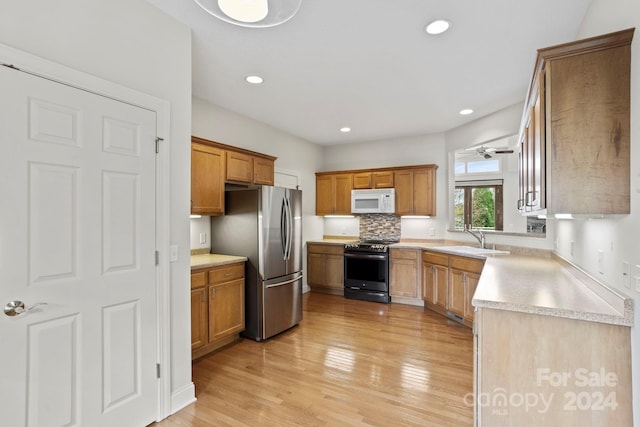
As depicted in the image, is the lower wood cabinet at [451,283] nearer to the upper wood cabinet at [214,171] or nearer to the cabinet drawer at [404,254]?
the cabinet drawer at [404,254]

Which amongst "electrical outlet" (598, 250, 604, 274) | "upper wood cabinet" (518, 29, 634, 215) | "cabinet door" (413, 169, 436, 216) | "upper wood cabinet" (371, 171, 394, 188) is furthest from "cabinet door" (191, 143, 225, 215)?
"electrical outlet" (598, 250, 604, 274)

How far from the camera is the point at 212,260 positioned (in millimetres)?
3201

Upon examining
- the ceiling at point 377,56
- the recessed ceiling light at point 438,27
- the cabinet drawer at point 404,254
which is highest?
the ceiling at point 377,56

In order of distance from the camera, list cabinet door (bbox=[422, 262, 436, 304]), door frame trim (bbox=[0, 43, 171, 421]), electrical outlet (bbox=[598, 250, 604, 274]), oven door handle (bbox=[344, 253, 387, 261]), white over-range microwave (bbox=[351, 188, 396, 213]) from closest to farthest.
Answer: electrical outlet (bbox=[598, 250, 604, 274])
door frame trim (bbox=[0, 43, 171, 421])
cabinet door (bbox=[422, 262, 436, 304])
oven door handle (bbox=[344, 253, 387, 261])
white over-range microwave (bbox=[351, 188, 396, 213])

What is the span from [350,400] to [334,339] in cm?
116

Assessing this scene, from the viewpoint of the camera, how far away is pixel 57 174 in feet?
5.28

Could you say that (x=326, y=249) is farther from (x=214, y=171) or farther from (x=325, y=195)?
(x=214, y=171)

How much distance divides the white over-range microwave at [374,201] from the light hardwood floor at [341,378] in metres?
1.94

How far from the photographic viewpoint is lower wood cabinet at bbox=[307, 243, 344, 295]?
5.39 meters

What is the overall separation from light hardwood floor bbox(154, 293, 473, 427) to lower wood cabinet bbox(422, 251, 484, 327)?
0.79 feet

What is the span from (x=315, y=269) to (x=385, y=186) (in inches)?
75.5

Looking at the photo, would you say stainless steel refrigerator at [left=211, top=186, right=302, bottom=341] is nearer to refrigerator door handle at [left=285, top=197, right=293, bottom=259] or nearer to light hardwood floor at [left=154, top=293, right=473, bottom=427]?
refrigerator door handle at [left=285, top=197, right=293, bottom=259]

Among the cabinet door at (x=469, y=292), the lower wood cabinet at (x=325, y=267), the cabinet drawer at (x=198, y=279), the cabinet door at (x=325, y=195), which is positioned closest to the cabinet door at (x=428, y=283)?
the cabinet door at (x=469, y=292)

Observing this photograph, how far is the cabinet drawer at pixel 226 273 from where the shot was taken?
3.07m
